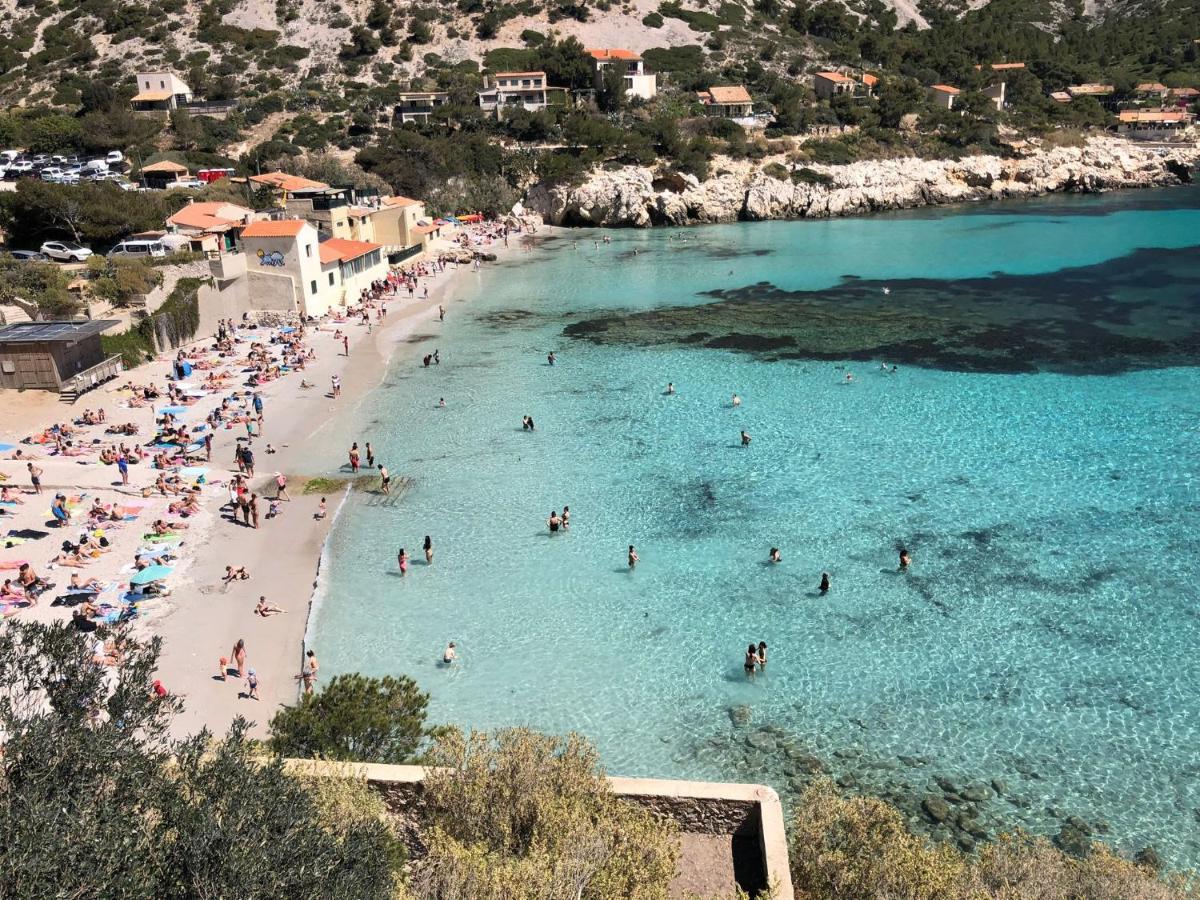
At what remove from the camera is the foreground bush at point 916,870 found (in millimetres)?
9039

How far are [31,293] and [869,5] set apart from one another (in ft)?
395

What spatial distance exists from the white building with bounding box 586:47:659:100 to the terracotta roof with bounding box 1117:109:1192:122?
5255 cm

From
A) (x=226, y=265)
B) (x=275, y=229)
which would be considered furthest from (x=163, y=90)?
(x=226, y=265)

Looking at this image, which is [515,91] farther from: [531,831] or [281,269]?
[531,831]

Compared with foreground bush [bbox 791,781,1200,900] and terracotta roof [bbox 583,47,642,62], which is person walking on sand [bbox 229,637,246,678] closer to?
foreground bush [bbox 791,781,1200,900]

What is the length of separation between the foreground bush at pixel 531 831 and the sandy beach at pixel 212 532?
699 centimetres

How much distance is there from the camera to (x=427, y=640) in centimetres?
1848

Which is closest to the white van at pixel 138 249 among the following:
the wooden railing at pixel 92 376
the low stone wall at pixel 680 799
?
the wooden railing at pixel 92 376

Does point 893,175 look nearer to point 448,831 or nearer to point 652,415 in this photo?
point 652,415

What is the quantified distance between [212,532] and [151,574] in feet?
9.35

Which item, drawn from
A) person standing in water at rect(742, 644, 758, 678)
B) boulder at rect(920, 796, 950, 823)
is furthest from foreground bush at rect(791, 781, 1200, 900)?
person standing in water at rect(742, 644, 758, 678)

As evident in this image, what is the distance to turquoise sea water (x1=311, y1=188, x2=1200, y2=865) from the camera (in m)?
15.4

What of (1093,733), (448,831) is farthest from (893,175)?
(448,831)

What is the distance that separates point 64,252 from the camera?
42.2 metres
